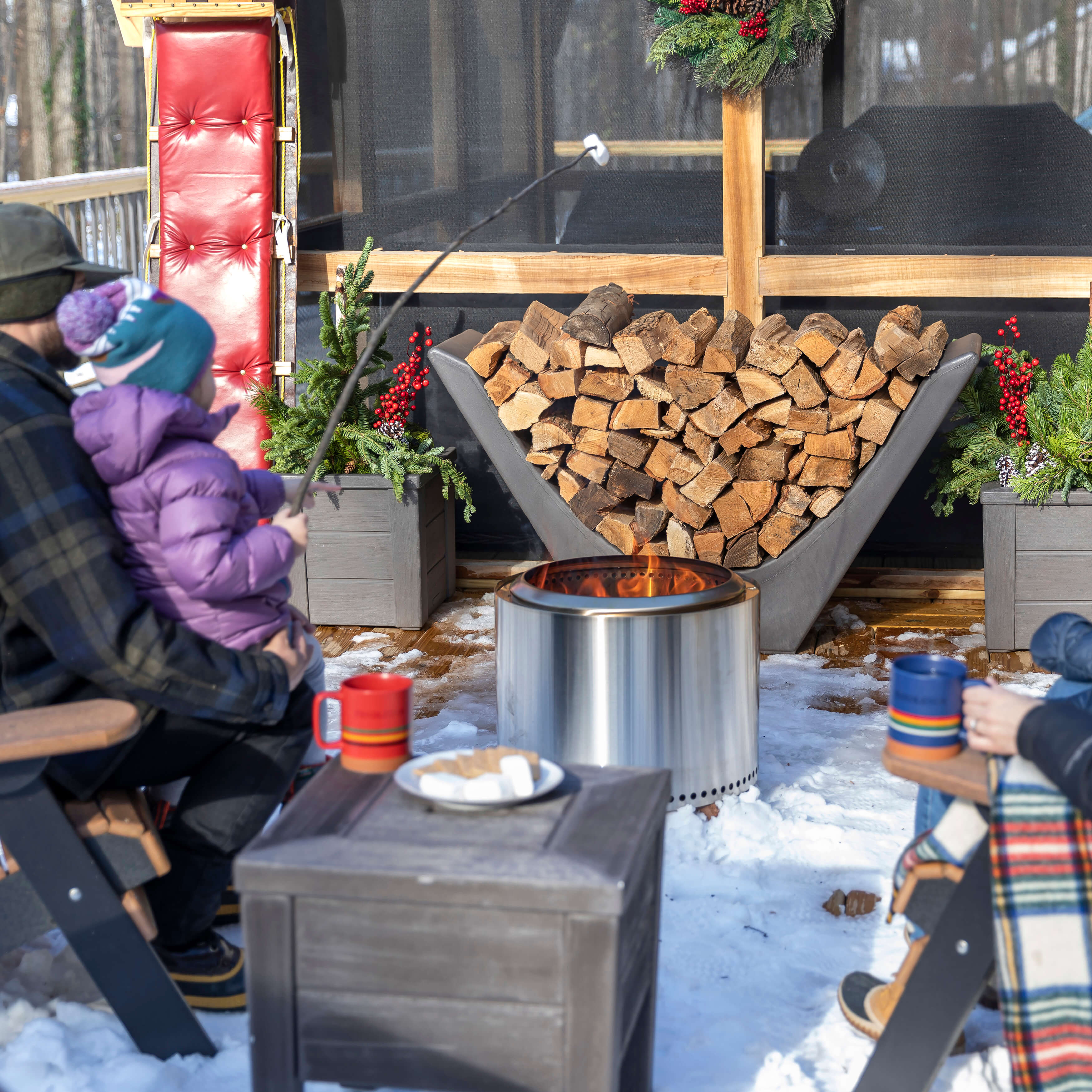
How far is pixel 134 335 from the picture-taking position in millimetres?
1807

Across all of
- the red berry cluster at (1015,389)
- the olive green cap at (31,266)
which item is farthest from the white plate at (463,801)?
the red berry cluster at (1015,389)

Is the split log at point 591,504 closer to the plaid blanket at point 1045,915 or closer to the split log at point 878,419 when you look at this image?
the split log at point 878,419

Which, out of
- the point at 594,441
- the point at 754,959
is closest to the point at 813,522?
the point at 594,441

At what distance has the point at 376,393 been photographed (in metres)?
4.03

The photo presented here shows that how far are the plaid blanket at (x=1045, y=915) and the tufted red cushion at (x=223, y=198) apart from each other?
9.95 ft

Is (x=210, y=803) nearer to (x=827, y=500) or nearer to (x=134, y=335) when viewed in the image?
(x=134, y=335)

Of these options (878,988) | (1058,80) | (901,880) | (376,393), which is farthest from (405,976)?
(1058,80)

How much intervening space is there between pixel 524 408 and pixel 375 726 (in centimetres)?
200

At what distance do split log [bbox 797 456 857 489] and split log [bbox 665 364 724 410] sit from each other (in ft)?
1.03

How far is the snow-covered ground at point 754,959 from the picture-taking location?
1785mm

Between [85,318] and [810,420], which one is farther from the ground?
[85,318]

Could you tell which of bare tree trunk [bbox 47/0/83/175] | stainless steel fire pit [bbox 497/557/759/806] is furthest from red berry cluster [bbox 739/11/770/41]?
bare tree trunk [bbox 47/0/83/175]

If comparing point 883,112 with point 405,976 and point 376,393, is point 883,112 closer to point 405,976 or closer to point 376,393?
point 376,393

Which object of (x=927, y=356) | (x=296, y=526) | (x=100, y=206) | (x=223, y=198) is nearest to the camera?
(x=296, y=526)
